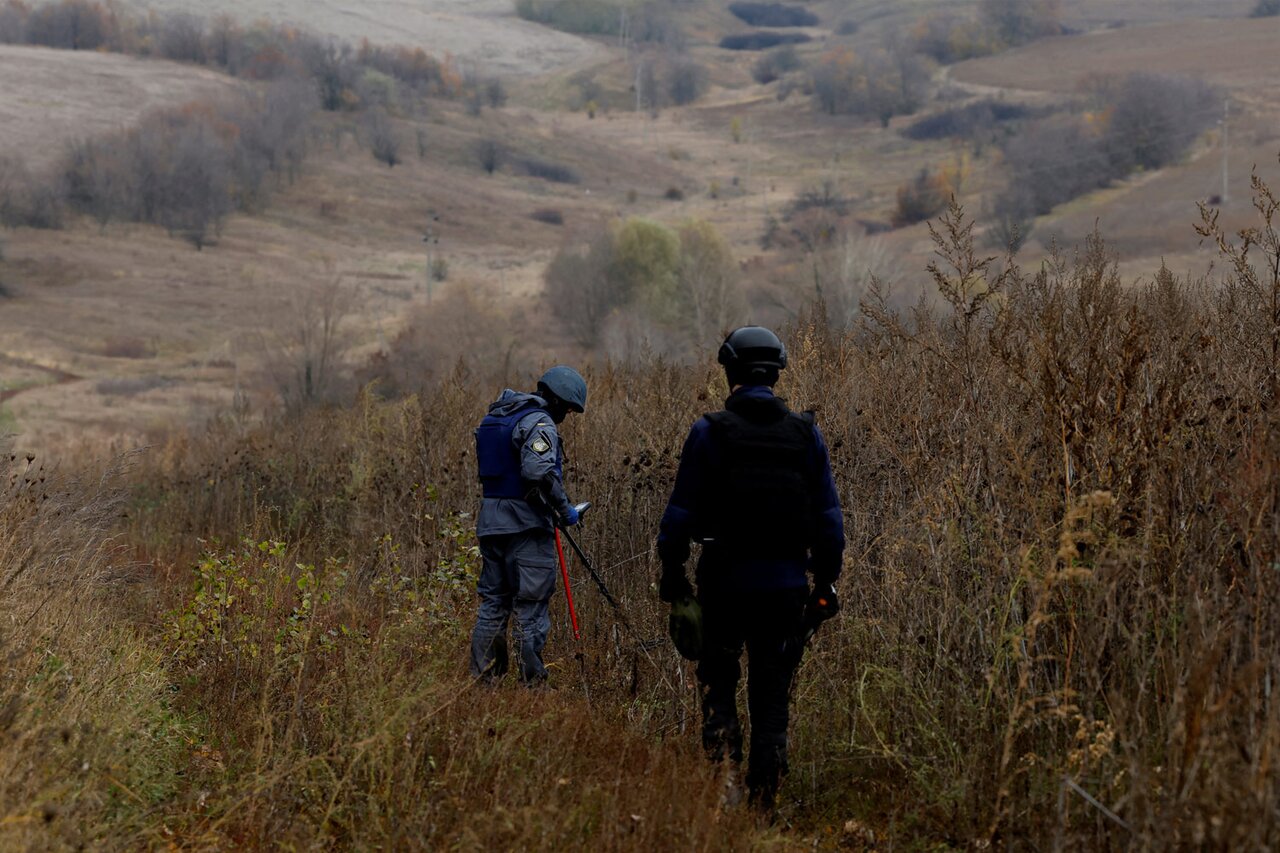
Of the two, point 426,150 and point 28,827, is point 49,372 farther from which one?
point 426,150

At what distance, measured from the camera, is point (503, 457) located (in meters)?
6.40

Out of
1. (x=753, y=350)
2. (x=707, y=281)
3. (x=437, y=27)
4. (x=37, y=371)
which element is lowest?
(x=37, y=371)

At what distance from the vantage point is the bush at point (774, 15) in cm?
16438

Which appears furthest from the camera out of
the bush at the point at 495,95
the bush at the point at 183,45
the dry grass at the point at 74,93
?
the bush at the point at 495,95

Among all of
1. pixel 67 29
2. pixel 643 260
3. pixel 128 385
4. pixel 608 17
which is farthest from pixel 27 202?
pixel 608 17

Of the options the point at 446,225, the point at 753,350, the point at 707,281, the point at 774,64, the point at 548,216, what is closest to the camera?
the point at 753,350

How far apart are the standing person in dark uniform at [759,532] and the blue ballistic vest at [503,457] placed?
6.21 feet

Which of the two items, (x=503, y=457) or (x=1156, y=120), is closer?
(x=503, y=457)

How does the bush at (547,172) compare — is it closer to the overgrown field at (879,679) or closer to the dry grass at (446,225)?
the dry grass at (446,225)

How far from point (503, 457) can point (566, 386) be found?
1.69 ft

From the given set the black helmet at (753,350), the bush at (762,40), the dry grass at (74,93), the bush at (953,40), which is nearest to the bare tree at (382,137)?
the dry grass at (74,93)

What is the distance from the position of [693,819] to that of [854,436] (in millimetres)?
3732

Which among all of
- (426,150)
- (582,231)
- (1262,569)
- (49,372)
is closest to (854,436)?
(1262,569)

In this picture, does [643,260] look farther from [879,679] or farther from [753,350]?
[753,350]
